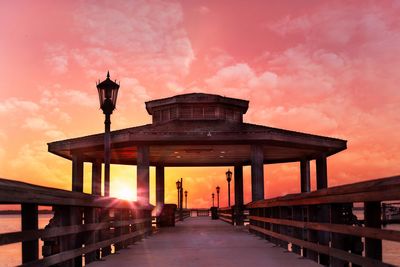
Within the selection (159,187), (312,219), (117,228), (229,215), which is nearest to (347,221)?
(312,219)

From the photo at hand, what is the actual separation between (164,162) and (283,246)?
28315 millimetres

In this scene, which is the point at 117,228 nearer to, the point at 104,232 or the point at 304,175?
the point at 104,232

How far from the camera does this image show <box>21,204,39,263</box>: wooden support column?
6.30 m

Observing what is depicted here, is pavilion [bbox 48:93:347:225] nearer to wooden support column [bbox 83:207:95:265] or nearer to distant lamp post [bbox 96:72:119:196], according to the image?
distant lamp post [bbox 96:72:119:196]

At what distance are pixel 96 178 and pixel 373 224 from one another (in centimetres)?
3312

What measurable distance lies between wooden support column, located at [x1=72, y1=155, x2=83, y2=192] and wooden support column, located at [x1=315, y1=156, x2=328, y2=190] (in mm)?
14554

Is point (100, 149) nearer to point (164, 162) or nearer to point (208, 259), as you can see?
point (164, 162)

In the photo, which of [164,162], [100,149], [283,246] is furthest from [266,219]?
[164,162]

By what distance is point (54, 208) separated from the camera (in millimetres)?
7984

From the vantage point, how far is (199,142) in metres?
28.6

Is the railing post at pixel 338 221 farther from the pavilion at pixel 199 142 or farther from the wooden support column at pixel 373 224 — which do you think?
the pavilion at pixel 199 142

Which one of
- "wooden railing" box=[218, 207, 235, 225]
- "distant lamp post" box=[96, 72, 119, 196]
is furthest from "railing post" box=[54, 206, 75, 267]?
"wooden railing" box=[218, 207, 235, 225]

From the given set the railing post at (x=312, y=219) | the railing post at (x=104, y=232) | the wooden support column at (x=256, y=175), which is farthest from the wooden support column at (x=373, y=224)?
the wooden support column at (x=256, y=175)

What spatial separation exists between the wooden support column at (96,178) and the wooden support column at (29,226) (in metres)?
30.4
